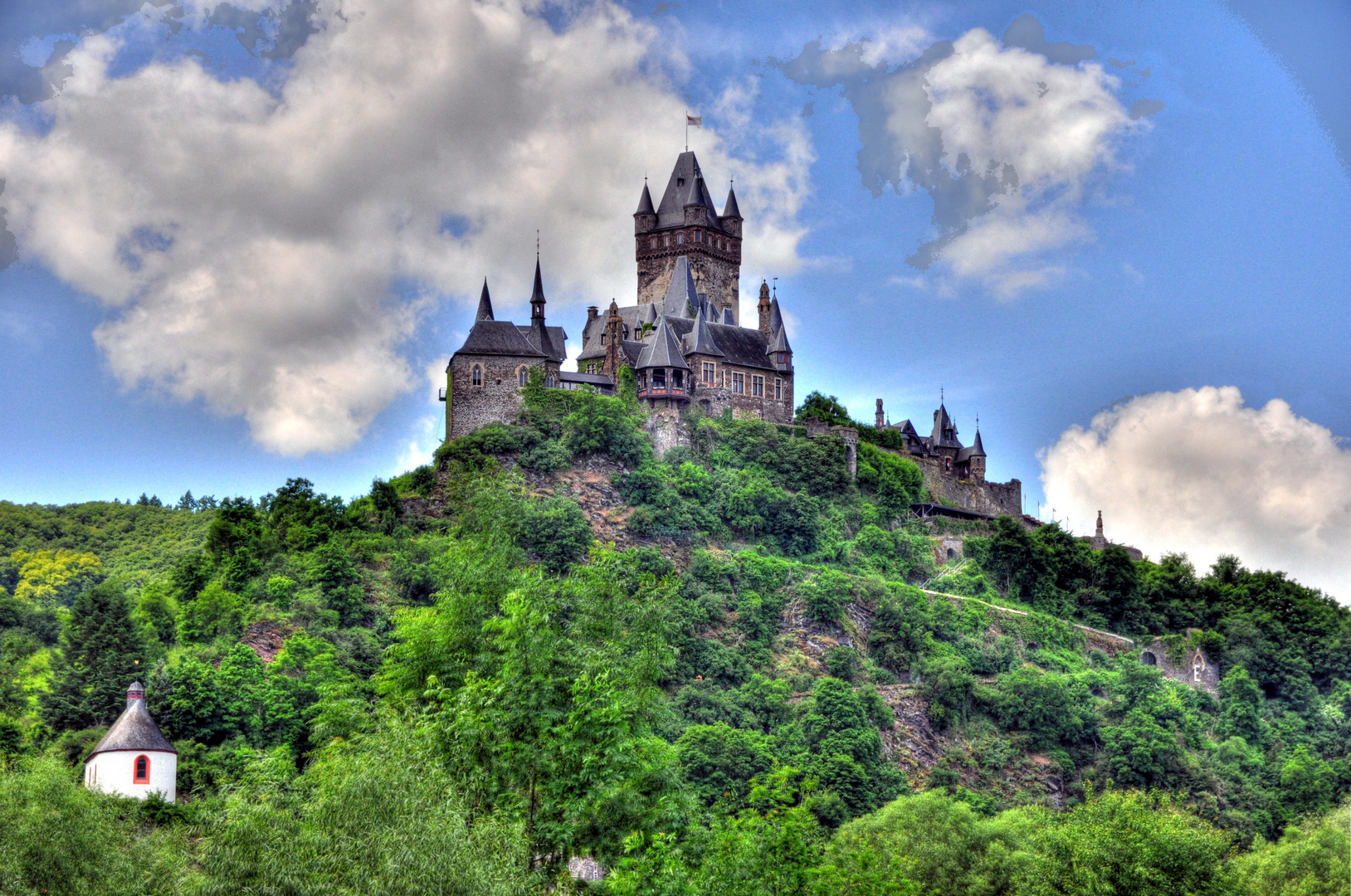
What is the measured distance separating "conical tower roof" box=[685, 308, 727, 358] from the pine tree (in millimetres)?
36692

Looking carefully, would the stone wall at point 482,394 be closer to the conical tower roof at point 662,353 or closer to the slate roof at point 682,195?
the conical tower roof at point 662,353

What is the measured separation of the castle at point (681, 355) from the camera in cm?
7369

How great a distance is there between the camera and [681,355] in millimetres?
79438

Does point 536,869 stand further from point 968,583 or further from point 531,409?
point 968,583

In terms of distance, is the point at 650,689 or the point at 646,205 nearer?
the point at 650,689

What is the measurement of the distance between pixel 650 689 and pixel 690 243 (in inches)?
2069

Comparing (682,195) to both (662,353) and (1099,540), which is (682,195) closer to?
(662,353)

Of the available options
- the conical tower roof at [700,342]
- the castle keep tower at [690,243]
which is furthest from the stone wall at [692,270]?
the conical tower roof at [700,342]

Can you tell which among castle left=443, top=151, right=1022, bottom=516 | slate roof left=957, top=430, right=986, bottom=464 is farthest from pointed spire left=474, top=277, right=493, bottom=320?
slate roof left=957, top=430, right=986, bottom=464

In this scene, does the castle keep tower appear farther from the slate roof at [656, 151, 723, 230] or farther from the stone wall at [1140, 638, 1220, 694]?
the stone wall at [1140, 638, 1220, 694]

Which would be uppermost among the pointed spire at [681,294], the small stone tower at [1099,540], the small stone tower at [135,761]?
the pointed spire at [681,294]

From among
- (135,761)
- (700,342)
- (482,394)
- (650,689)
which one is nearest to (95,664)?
(135,761)

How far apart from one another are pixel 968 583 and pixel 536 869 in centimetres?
5041

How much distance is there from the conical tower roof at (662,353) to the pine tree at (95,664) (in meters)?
33.4
